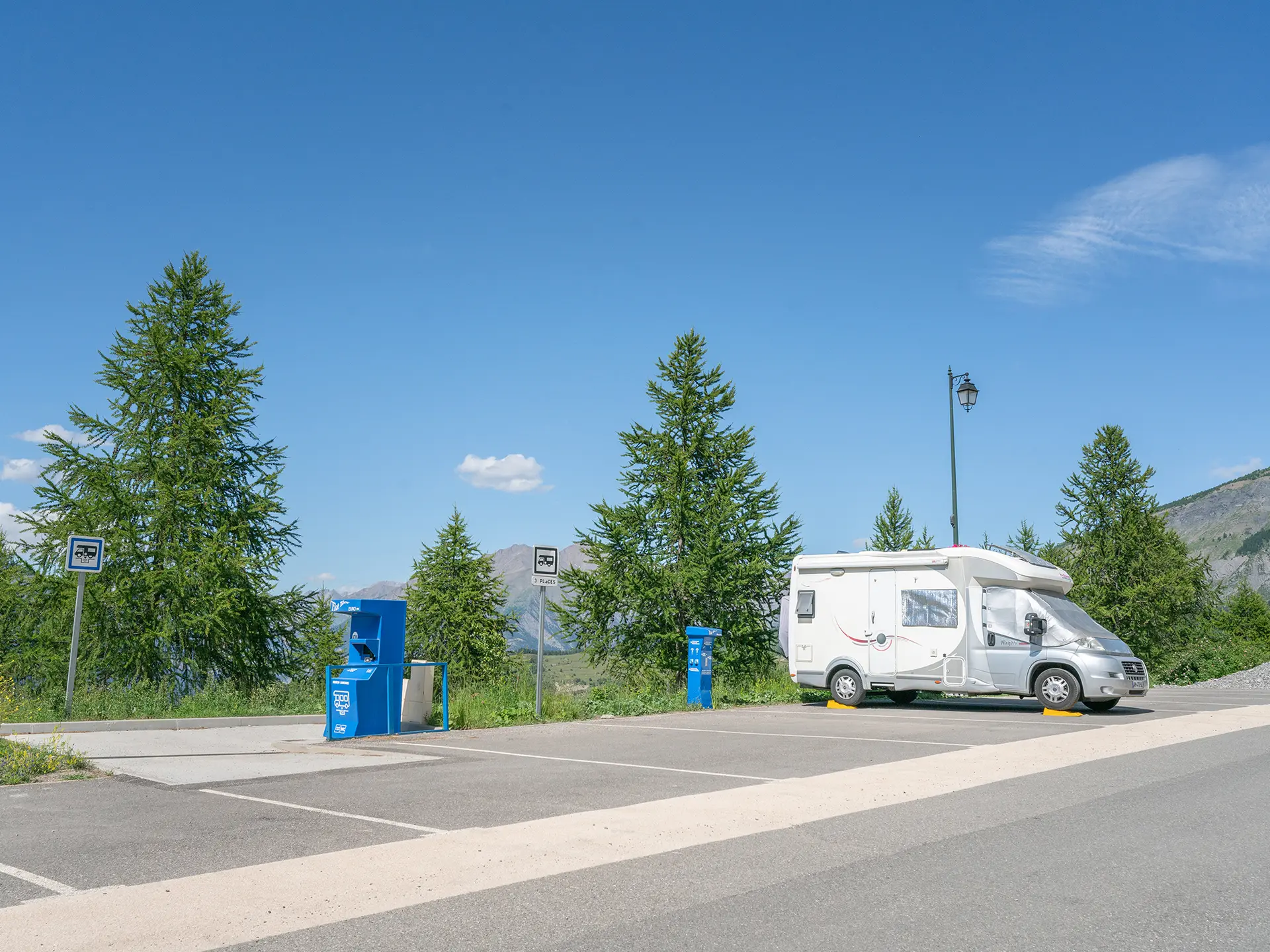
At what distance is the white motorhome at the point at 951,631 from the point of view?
61.5 ft

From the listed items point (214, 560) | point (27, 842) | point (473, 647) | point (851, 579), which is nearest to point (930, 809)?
point (27, 842)

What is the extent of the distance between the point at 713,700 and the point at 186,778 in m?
13.1

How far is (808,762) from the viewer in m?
11.7

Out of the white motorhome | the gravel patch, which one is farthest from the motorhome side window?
the gravel patch

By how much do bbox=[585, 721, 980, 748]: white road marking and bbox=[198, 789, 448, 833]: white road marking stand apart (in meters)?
7.82

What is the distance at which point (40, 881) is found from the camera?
5.84m

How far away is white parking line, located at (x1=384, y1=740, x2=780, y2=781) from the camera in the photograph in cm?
1053

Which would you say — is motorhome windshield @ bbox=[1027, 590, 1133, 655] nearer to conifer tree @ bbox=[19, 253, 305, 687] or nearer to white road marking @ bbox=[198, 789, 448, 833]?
white road marking @ bbox=[198, 789, 448, 833]

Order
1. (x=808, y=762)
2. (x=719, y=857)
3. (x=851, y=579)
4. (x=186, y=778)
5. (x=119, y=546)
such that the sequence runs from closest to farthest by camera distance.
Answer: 1. (x=719, y=857)
2. (x=186, y=778)
3. (x=808, y=762)
4. (x=851, y=579)
5. (x=119, y=546)

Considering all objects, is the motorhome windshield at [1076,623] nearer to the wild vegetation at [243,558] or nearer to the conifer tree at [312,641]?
the wild vegetation at [243,558]

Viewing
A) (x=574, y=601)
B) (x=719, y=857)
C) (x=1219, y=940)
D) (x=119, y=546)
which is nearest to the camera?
(x=1219, y=940)

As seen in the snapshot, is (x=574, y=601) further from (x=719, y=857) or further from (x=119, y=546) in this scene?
(x=719, y=857)

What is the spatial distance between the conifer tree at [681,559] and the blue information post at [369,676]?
727 inches

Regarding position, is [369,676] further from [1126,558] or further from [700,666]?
[1126,558]
